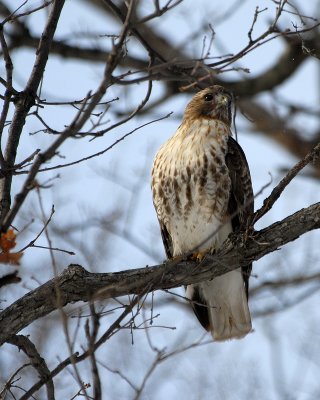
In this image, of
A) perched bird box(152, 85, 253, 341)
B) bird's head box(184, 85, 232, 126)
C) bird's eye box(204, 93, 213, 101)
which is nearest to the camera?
perched bird box(152, 85, 253, 341)

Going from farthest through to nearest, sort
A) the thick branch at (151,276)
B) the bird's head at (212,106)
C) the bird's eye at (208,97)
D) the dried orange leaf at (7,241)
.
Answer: the bird's eye at (208,97) → the bird's head at (212,106) → the thick branch at (151,276) → the dried orange leaf at (7,241)

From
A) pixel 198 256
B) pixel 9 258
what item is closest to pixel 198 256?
pixel 198 256

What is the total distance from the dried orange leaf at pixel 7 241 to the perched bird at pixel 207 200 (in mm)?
2403

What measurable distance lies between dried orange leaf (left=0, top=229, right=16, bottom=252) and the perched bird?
2.40 m

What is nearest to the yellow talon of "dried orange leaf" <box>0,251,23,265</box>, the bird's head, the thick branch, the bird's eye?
the thick branch

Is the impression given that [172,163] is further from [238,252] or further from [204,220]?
[238,252]

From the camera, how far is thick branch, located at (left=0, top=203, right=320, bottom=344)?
425 cm

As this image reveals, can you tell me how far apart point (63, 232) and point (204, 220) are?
13.7ft

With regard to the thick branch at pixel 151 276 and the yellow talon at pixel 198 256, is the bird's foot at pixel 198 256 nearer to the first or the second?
the yellow talon at pixel 198 256

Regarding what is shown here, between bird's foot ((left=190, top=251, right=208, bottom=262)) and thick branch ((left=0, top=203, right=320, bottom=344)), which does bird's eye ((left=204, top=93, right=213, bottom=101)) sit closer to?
bird's foot ((left=190, top=251, right=208, bottom=262))

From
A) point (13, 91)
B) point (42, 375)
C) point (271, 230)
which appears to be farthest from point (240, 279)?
point (13, 91)

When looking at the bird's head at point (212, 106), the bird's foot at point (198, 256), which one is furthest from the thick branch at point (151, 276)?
the bird's head at point (212, 106)

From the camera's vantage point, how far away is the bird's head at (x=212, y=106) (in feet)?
21.5

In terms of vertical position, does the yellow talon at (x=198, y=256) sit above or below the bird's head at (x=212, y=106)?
below
